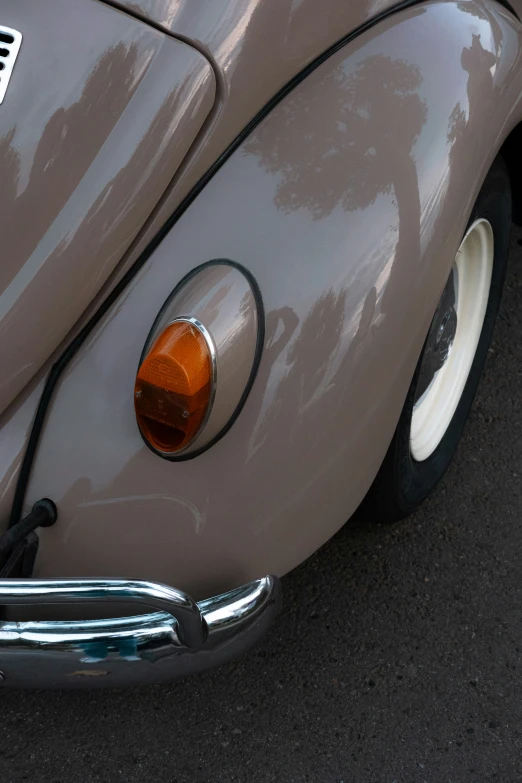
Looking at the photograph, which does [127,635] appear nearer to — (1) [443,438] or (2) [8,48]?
(2) [8,48]

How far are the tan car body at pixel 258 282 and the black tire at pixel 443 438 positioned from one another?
264 mm

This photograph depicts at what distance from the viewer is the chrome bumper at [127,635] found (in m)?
1.19

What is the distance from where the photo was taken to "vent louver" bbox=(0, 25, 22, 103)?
1396mm

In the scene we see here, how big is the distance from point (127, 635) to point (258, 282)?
63 centimetres

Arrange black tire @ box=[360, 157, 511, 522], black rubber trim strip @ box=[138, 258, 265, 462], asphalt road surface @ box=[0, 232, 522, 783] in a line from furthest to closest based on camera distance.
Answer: black tire @ box=[360, 157, 511, 522], asphalt road surface @ box=[0, 232, 522, 783], black rubber trim strip @ box=[138, 258, 265, 462]

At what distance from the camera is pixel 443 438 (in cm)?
216

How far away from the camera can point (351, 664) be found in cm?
189

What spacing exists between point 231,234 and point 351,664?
1078 millimetres

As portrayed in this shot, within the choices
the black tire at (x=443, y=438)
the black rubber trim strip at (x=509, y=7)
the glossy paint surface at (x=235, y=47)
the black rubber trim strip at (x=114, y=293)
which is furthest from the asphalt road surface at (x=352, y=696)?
the black rubber trim strip at (x=509, y=7)

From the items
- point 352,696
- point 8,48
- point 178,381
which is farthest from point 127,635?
point 8,48

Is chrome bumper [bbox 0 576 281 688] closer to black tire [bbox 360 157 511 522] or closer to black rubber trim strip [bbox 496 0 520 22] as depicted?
black tire [bbox 360 157 511 522]

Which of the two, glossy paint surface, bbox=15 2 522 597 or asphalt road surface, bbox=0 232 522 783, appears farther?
asphalt road surface, bbox=0 232 522 783

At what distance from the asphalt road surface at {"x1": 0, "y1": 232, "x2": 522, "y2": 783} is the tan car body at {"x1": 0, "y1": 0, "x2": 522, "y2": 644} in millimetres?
516

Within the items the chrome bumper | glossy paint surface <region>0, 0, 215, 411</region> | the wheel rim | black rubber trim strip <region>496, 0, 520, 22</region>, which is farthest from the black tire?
glossy paint surface <region>0, 0, 215, 411</region>
